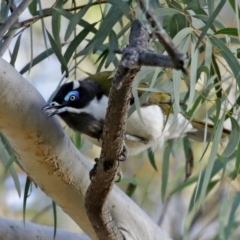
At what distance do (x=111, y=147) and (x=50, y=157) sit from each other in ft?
0.72

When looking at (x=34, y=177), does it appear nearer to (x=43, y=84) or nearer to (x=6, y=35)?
(x=6, y=35)

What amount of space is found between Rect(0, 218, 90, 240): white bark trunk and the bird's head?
11.9 inches

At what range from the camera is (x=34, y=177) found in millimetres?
1527

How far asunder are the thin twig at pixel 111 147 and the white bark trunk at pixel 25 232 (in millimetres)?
226

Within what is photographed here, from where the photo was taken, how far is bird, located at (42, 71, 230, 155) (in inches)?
72.8

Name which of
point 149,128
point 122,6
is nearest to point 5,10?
point 122,6

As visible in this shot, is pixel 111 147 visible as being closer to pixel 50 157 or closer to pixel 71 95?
pixel 50 157

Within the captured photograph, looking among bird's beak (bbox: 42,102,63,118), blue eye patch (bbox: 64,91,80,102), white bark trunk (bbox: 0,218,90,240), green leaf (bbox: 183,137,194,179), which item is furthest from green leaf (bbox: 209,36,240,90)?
green leaf (bbox: 183,137,194,179)

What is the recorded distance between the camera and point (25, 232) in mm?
1716

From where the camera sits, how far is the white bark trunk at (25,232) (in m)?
1.69

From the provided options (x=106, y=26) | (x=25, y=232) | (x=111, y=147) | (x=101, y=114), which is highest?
(x=106, y=26)

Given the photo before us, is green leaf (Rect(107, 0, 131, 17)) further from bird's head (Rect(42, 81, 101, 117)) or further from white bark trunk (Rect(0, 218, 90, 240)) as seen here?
white bark trunk (Rect(0, 218, 90, 240))

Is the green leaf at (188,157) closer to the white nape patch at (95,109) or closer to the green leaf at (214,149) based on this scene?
the white nape patch at (95,109)

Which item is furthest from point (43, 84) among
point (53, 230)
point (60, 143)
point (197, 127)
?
point (60, 143)
